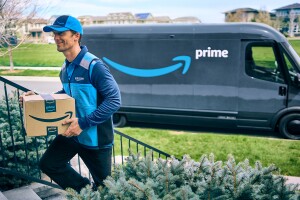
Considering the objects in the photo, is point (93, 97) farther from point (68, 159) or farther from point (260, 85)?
point (260, 85)

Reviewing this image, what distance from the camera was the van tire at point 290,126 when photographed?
302 inches

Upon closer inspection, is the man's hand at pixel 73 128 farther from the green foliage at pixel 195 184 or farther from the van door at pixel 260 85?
the van door at pixel 260 85

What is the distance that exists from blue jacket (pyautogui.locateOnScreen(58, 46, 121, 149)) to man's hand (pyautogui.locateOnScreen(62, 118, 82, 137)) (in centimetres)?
4

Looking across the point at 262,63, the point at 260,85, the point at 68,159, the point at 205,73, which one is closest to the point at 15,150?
the point at 68,159

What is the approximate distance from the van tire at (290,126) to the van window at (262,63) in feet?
2.98

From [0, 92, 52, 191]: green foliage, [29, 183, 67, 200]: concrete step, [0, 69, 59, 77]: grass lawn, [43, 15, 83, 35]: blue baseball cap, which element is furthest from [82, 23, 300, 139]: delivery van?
[0, 69, 59, 77]: grass lawn

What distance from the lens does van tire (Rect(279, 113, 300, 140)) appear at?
7.66 metres

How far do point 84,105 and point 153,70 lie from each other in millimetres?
5640

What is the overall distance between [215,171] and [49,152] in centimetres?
170

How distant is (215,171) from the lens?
2.04 m

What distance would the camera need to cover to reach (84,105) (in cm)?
284

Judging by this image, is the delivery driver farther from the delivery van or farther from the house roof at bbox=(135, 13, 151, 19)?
the house roof at bbox=(135, 13, 151, 19)

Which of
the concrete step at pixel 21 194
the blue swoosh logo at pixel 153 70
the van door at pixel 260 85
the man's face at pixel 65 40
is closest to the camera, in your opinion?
the man's face at pixel 65 40

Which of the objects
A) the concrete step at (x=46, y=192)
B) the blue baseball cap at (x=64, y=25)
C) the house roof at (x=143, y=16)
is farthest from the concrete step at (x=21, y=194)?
the house roof at (x=143, y=16)
